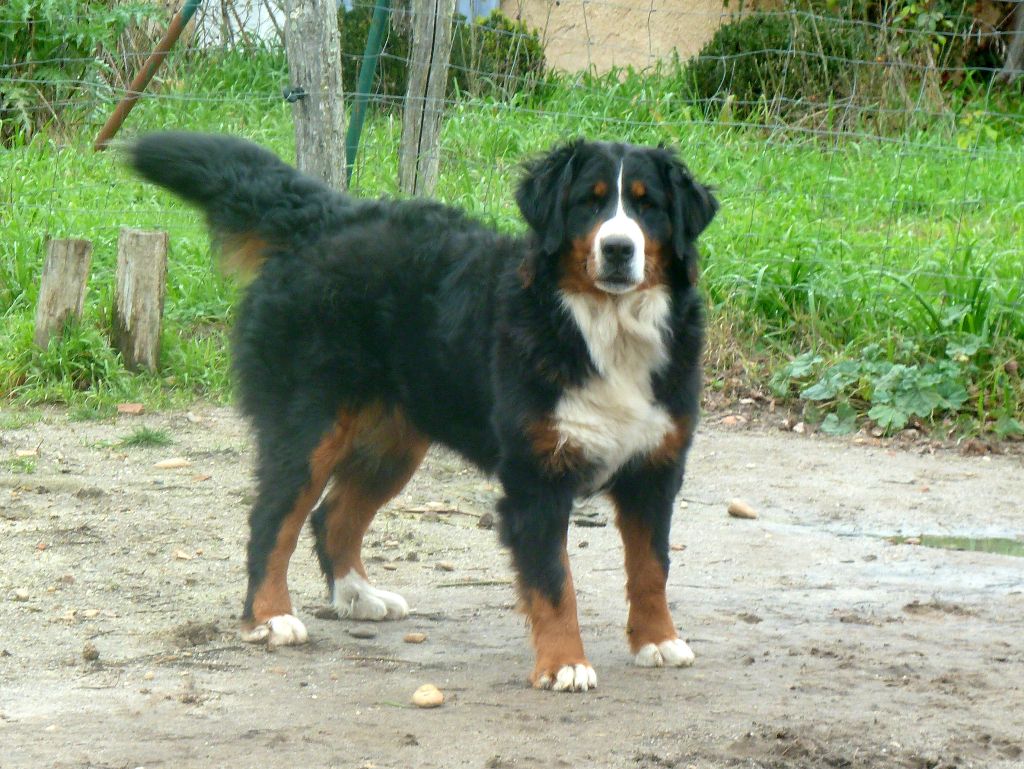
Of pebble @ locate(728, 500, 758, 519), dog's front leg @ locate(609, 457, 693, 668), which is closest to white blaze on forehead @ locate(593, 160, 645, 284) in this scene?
dog's front leg @ locate(609, 457, 693, 668)

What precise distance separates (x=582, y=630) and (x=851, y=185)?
537 cm

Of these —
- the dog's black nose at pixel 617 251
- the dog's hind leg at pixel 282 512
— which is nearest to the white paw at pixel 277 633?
the dog's hind leg at pixel 282 512

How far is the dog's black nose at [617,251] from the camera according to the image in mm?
3662

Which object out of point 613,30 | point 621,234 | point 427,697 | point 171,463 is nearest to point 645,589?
point 427,697

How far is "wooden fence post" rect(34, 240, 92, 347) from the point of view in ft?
23.3

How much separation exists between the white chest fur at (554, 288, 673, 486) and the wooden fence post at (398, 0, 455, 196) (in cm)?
393

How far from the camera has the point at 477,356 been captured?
400 cm

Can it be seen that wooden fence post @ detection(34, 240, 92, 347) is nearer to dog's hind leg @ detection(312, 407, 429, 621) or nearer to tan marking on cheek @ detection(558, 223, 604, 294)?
dog's hind leg @ detection(312, 407, 429, 621)

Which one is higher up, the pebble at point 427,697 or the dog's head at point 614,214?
the dog's head at point 614,214

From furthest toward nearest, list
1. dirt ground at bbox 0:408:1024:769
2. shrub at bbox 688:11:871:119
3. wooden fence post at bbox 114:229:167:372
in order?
1. shrub at bbox 688:11:871:119
2. wooden fence post at bbox 114:229:167:372
3. dirt ground at bbox 0:408:1024:769

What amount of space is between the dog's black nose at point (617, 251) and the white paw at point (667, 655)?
111cm

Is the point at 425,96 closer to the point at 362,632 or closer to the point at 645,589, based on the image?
the point at 362,632

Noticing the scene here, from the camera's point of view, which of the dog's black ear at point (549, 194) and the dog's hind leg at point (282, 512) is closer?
the dog's black ear at point (549, 194)

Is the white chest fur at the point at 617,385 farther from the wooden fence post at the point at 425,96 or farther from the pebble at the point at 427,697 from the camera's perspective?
the wooden fence post at the point at 425,96
